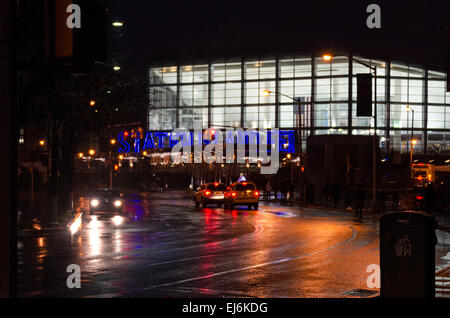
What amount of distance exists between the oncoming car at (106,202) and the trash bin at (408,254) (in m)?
29.1

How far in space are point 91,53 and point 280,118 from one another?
93.8m

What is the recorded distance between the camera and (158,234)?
917 inches

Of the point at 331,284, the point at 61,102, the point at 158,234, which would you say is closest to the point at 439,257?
the point at 331,284

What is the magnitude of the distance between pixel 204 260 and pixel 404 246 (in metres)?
7.59

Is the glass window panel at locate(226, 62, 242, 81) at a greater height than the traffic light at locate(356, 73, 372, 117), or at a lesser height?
greater

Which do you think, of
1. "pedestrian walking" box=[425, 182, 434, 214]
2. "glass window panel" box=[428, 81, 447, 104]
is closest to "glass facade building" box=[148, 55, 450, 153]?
"glass window panel" box=[428, 81, 447, 104]

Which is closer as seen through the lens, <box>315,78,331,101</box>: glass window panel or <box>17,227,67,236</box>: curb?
<box>17,227,67,236</box>: curb

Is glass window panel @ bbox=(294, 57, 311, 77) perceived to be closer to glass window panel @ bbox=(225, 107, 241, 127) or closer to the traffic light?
glass window panel @ bbox=(225, 107, 241, 127)

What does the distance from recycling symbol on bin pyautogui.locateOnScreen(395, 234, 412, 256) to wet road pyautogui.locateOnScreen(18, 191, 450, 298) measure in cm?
221

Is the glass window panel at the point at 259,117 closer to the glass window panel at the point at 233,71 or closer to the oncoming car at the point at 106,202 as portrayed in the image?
the glass window panel at the point at 233,71

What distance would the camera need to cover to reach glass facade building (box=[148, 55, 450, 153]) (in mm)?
94438

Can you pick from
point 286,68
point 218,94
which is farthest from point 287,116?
point 218,94

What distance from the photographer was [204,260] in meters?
15.6
